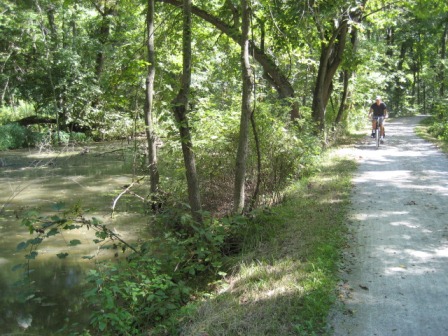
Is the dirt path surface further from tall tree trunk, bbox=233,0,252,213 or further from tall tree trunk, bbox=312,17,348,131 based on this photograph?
tall tree trunk, bbox=312,17,348,131

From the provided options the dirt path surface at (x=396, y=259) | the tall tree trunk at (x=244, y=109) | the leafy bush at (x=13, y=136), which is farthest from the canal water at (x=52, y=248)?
the leafy bush at (x=13, y=136)

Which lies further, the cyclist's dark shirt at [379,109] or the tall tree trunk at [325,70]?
the tall tree trunk at [325,70]

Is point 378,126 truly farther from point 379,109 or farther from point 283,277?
point 283,277

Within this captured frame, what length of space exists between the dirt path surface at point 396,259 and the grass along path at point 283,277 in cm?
24

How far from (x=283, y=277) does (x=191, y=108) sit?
677 cm

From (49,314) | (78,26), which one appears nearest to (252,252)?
(49,314)

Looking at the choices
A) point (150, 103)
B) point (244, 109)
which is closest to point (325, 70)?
point (150, 103)

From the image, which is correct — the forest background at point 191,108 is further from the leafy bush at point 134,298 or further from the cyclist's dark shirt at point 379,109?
the cyclist's dark shirt at point 379,109

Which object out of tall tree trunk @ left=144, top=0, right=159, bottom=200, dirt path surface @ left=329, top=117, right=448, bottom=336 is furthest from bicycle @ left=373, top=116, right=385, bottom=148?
tall tree trunk @ left=144, top=0, right=159, bottom=200

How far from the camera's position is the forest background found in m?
6.45

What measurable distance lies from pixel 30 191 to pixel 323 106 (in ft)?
37.5

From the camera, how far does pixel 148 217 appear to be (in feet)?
35.1

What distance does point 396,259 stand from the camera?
5871mm

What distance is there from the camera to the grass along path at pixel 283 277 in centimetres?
452
